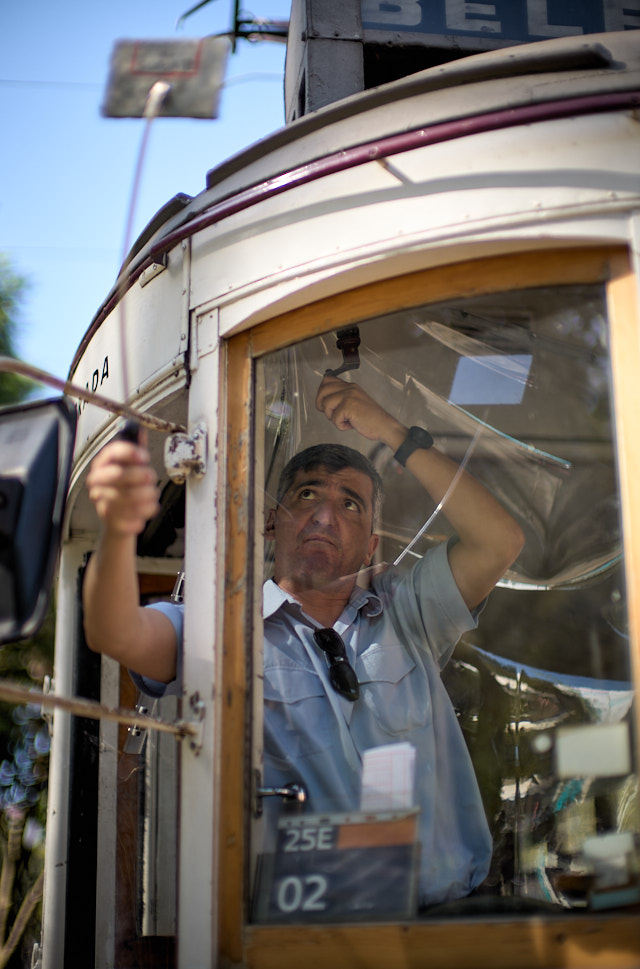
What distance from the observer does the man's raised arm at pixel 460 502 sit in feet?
8.59

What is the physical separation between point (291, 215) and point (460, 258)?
0.42 m

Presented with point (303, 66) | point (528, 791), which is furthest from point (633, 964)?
point (303, 66)

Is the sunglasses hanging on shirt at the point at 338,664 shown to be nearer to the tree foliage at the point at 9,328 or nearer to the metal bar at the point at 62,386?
the metal bar at the point at 62,386

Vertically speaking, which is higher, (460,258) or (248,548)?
(460,258)

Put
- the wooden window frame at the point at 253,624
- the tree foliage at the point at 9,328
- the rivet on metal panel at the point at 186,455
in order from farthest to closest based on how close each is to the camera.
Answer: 1. the tree foliage at the point at 9,328
2. the rivet on metal panel at the point at 186,455
3. the wooden window frame at the point at 253,624

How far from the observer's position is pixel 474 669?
3518mm

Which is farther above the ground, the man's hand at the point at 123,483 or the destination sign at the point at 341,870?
the man's hand at the point at 123,483

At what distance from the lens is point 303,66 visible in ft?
9.95

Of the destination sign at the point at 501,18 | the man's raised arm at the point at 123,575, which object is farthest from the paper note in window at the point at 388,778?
the destination sign at the point at 501,18

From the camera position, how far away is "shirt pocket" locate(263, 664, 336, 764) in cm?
222

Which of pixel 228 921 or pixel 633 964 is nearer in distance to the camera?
pixel 633 964

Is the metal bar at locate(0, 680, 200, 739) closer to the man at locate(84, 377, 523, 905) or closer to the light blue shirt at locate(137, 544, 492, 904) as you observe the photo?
the man at locate(84, 377, 523, 905)

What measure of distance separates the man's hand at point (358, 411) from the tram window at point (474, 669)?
5 cm

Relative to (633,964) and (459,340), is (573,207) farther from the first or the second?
(633,964)
